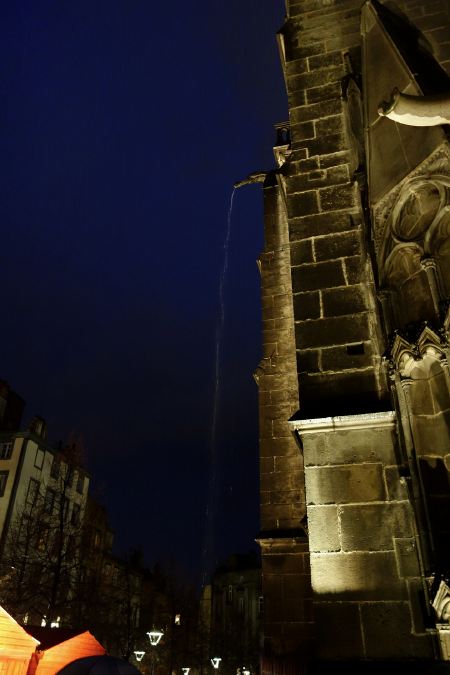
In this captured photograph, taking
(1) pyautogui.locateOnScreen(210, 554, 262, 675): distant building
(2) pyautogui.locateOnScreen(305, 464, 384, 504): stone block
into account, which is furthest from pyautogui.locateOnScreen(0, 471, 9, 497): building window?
(2) pyautogui.locateOnScreen(305, 464, 384, 504): stone block

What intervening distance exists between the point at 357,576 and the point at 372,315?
282 centimetres

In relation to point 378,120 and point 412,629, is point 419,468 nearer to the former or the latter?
point 412,629

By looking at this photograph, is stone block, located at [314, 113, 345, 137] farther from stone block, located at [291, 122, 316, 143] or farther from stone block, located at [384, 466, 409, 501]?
stone block, located at [384, 466, 409, 501]

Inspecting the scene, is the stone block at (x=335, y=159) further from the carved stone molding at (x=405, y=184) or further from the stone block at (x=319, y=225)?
the carved stone molding at (x=405, y=184)

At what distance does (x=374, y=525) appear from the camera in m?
5.17

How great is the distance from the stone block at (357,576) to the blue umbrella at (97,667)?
33.8 feet

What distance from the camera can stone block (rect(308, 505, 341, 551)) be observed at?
5192mm

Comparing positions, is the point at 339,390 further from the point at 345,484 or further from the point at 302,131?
the point at 302,131

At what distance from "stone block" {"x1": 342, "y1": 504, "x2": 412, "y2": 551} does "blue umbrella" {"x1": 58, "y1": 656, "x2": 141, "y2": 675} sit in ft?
34.6

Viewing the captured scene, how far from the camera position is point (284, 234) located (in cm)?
1370

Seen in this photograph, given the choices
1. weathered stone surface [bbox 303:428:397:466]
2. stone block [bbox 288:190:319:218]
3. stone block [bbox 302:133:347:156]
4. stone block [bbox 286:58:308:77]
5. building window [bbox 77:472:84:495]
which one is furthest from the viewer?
building window [bbox 77:472:84:495]

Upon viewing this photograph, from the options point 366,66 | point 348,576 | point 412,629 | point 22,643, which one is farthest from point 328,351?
point 22,643

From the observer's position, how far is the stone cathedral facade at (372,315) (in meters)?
4.90

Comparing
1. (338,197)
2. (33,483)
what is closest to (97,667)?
(338,197)
